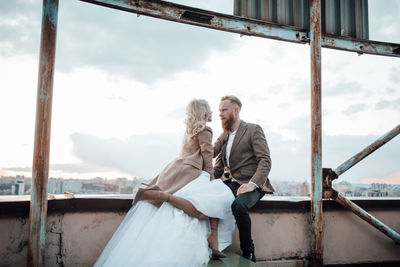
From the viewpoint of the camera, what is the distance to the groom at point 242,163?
329 centimetres

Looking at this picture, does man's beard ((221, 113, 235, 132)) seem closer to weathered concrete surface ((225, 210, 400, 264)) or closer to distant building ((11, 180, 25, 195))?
weathered concrete surface ((225, 210, 400, 264))

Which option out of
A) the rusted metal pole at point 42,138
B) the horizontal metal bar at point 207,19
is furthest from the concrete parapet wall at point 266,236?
the horizontal metal bar at point 207,19

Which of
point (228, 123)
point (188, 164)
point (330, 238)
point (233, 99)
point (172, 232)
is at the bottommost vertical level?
point (330, 238)

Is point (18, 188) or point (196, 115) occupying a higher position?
point (196, 115)

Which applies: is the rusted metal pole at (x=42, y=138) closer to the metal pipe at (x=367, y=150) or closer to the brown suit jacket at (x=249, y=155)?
the brown suit jacket at (x=249, y=155)

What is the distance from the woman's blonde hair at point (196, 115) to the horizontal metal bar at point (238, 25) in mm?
913

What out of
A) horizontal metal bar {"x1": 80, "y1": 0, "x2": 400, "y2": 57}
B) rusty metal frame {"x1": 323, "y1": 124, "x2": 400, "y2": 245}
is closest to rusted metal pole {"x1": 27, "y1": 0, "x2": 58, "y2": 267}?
horizontal metal bar {"x1": 80, "y1": 0, "x2": 400, "y2": 57}

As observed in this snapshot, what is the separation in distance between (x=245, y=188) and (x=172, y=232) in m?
1.01

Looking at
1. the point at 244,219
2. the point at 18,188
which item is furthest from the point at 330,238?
the point at 18,188

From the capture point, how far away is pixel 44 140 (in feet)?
9.28

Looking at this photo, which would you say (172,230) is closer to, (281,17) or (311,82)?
(311,82)

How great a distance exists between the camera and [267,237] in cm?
388

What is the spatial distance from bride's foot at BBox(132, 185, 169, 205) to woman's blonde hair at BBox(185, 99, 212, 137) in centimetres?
A: 78

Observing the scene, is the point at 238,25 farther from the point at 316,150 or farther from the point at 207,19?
the point at 316,150
